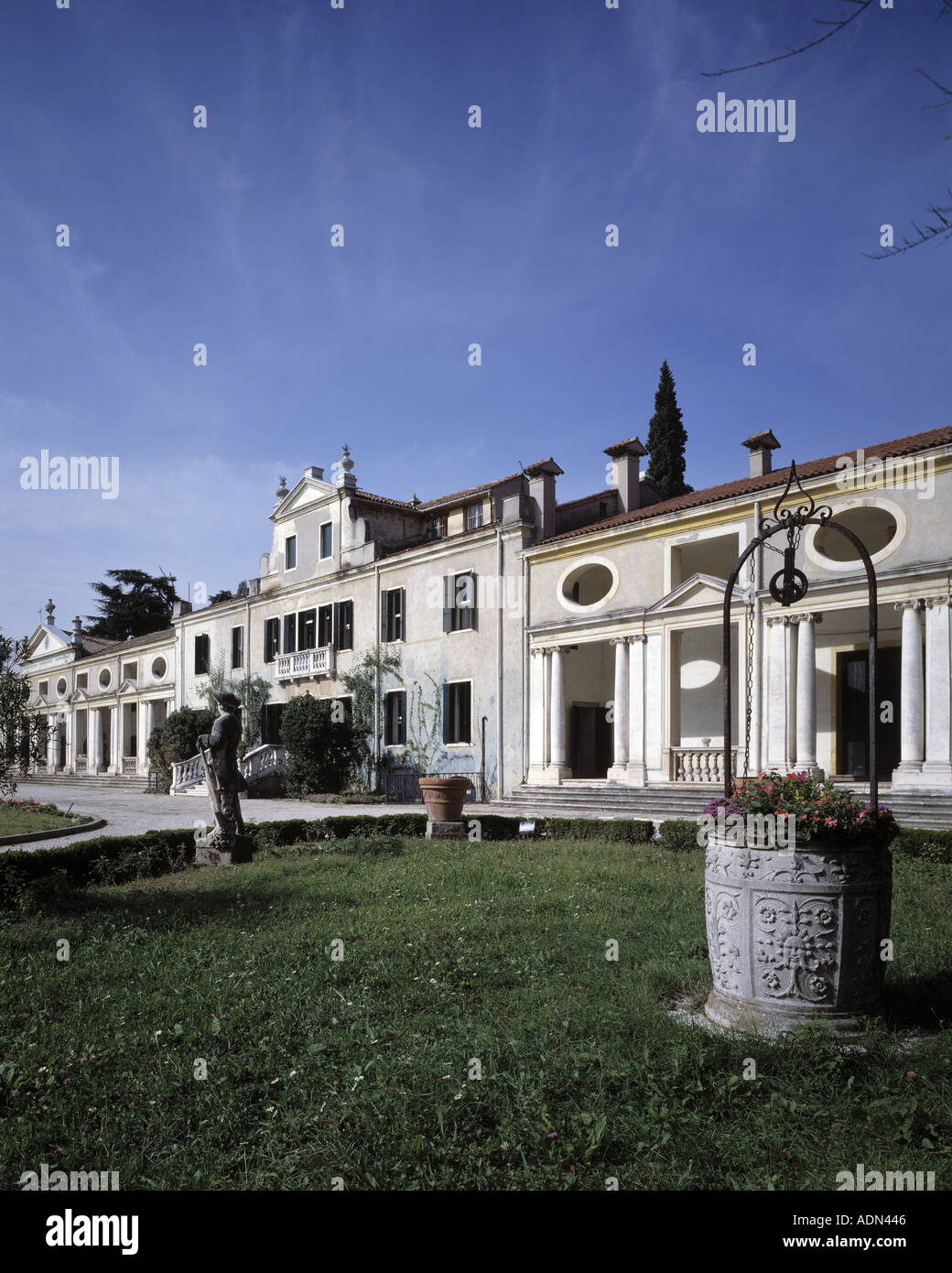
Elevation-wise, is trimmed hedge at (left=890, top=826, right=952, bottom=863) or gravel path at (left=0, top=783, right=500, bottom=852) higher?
trimmed hedge at (left=890, top=826, right=952, bottom=863)

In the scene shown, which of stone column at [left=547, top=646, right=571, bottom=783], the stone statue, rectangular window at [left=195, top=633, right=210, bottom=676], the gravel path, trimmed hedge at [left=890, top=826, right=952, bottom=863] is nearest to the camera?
trimmed hedge at [left=890, top=826, right=952, bottom=863]

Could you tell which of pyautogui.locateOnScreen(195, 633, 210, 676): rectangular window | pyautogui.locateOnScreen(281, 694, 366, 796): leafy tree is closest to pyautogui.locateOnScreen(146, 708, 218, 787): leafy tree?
pyautogui.locateOnScreen(195, 633, 210, 676): rectangular window

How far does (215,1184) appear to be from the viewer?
143 inches

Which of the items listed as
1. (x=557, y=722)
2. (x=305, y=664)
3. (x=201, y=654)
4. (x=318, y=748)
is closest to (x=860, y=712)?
(x=557, y=722)

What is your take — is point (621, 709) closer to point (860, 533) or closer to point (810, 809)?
point (860, 533)

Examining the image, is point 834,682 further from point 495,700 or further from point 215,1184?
point 215,1184

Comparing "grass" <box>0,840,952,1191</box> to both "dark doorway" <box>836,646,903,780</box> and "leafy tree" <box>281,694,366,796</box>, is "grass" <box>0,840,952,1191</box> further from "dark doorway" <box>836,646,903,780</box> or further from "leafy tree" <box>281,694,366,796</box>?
"leafy tree" <box>281,694,366,796</box>

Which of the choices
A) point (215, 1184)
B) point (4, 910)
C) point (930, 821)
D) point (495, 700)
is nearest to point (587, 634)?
point (495, 700)

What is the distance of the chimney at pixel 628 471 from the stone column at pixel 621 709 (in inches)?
239

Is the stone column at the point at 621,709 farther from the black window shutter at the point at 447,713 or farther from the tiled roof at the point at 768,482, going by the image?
the black window shutter at the point at 447,713

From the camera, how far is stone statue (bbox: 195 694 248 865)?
1235 cm

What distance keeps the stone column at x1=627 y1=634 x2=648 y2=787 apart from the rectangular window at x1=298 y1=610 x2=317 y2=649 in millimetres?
13981

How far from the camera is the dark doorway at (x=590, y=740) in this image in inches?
954

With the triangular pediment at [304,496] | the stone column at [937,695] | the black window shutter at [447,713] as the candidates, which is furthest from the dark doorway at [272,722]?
the stone column at [937,695]
